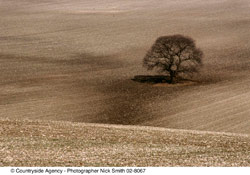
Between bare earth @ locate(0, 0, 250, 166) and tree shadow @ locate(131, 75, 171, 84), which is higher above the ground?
bare earth @ locate(0, 0, 250, 166)

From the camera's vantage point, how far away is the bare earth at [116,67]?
42.0 m

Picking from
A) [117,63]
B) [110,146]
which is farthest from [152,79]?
[110,146]

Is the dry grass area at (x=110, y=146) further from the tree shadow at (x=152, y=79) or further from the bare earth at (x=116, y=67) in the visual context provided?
the tree shadow at (x=152, y=79)

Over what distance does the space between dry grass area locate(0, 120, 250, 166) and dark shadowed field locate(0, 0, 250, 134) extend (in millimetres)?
10519

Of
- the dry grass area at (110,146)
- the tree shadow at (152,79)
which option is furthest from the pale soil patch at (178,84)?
the dry grass area at (110,146)

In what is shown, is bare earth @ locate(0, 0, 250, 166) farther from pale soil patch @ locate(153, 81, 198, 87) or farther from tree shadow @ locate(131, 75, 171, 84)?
tree shadow @ locate(131, 75, 171, 84)

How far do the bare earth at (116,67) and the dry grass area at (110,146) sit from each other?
0.94ft

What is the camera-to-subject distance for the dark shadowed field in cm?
4384

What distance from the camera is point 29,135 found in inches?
1067

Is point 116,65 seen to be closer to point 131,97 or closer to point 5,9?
point 131,97

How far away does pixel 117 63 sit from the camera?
2702 inches

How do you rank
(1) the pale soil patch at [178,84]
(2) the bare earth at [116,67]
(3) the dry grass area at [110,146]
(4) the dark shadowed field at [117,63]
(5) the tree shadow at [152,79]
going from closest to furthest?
(3) the dry grass area at [110,146] → (2) the bare earth at [116,67] → (4) the dark shadowed field at [117,63] → (1) the pale soil patch at [178,84] → (5) the tree shadow at [152,79]

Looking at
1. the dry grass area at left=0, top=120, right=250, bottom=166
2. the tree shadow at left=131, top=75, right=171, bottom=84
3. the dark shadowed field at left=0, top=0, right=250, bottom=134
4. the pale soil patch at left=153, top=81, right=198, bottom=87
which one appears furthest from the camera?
the tree shadow at left=131, top=75, right=171, bottom=84

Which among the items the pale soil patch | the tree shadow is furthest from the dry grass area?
the tree shadow
